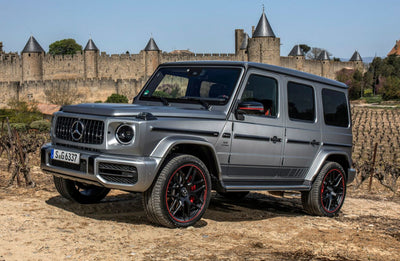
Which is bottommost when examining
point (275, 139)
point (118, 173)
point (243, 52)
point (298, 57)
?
point (118, 173)

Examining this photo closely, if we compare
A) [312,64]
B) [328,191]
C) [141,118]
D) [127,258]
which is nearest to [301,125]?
[328,191]

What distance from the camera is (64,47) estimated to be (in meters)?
91.9

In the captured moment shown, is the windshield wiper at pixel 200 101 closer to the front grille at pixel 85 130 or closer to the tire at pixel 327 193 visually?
the front grille at pixel 85 130

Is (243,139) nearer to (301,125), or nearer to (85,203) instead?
(301,125)

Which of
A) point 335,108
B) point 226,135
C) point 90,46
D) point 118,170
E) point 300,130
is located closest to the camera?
point 118,170

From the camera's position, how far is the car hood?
5098 mm

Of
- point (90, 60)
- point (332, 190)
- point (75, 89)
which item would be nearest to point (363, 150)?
point (332, 190)

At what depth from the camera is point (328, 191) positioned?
718 centimetres

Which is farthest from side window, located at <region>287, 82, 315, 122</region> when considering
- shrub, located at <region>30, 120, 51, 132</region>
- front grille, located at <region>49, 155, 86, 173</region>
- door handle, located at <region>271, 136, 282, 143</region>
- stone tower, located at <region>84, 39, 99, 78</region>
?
stone tower, located at <region>84, 39, 99, 78</region>

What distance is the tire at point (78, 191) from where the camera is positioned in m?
6.28

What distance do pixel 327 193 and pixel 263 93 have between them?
1.82 meters

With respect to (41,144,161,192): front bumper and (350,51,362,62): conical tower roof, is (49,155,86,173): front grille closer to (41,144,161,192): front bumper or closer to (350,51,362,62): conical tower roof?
(41,144,161,192): front bumper

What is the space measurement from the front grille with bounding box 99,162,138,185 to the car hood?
1.59 ft

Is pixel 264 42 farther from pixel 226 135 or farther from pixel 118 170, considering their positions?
pixel 118 170
